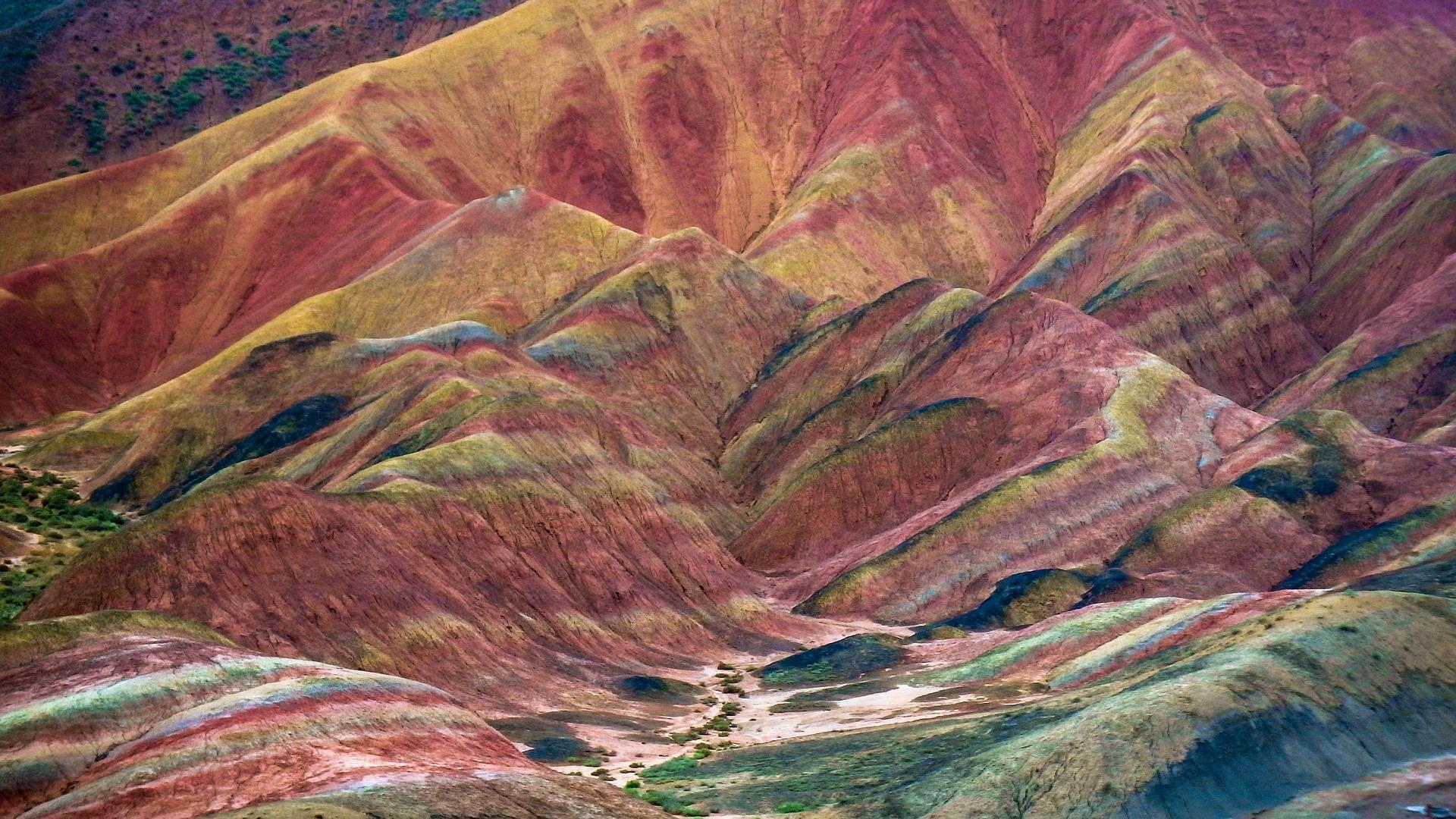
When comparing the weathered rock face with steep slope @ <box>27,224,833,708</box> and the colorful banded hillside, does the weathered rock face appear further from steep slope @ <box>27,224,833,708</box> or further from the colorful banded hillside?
steep slope @ <box>27,224,833,708</box>

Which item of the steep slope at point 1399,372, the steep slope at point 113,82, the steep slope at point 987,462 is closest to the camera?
the steep slope at point 987,462

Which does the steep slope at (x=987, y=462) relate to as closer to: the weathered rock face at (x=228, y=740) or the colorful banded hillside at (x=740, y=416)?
the colorful banded hillside at (x=740, y=416)

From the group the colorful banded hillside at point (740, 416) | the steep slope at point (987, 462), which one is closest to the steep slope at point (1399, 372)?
the colorful banded hillside at point (740, 416)

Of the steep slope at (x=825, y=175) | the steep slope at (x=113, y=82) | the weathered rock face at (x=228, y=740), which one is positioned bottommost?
the weathered rock face at (x=228, y=740)

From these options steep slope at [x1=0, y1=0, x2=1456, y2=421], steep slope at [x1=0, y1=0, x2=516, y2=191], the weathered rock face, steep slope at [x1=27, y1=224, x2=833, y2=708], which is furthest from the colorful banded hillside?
steep slope at [x1=0, y1=0, x2=516, y2=191]

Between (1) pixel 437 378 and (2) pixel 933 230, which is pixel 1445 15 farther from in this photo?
(1) pixel 437 378

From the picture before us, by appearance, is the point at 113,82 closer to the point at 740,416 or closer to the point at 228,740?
the point at 740,416
